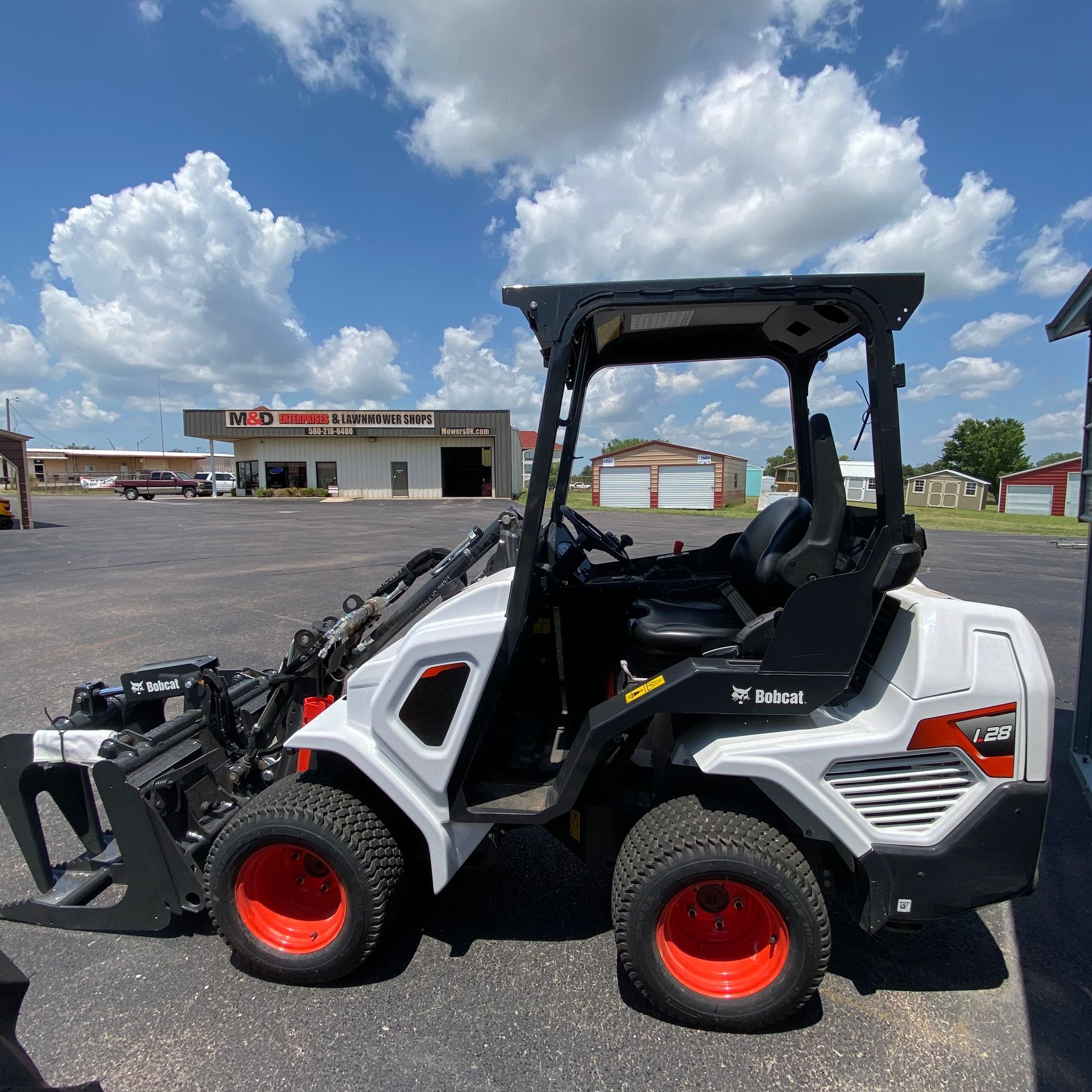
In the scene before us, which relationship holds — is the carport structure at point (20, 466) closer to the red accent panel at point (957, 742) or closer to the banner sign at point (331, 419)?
the banner sign at point (331, 419)

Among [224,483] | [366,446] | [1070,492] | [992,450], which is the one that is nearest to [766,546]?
[366,446]

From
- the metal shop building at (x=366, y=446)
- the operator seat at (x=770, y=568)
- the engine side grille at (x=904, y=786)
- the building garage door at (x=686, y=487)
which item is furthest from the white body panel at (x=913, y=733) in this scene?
the metal shop building at (x=366, y=446)

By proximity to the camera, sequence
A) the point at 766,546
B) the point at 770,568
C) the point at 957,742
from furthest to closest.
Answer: the point at 766,546, the point at 770,568, the point at 957,742

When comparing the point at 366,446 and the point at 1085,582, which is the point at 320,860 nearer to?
the point at 1085,582

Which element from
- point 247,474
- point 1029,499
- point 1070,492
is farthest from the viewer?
point 1029,499

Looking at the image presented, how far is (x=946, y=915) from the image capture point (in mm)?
1996

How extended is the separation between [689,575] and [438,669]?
1.89 meters

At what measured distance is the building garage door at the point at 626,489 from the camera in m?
33.8

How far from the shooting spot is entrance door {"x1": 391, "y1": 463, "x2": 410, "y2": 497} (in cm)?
4041

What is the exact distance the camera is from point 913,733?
1998 millimetres

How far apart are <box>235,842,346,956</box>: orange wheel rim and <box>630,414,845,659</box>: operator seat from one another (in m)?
1.45

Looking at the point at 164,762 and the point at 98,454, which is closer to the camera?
the point at 164,762

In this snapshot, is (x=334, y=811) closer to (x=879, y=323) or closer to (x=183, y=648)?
(x=879, y=323)

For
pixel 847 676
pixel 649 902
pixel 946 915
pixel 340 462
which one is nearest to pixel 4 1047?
pixel 649 902
